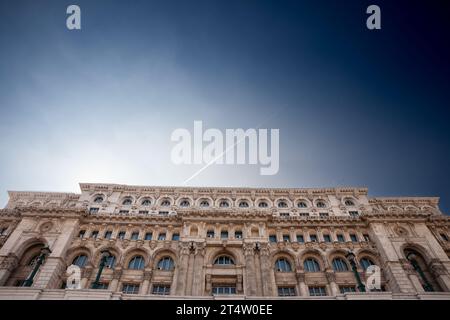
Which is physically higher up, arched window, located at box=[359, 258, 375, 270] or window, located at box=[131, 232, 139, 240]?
Result: window, located at box=[131, 232, 139, 240]

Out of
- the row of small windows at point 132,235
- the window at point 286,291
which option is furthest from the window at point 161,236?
the window at point 286,291

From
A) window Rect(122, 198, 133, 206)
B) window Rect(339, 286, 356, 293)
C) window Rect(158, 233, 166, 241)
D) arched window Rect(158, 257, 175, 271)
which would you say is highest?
window Rect(122, 198, 133, 206)

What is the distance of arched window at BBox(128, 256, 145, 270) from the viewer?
31.8m

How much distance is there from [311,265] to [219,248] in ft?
37.0

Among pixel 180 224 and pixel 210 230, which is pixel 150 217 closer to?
pixel 180 224

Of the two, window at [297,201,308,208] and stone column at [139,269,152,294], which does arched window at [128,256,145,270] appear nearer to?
stone column at [139,269,152,294]

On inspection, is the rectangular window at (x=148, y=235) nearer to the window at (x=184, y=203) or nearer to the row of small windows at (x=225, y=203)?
the row of small windows at (x=225, y=203)

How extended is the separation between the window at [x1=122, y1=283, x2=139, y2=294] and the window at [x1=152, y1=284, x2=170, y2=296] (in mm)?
1924

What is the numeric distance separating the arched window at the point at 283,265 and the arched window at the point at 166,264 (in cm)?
1247

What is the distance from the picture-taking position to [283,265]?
32438 mm

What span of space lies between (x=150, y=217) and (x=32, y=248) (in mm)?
14074

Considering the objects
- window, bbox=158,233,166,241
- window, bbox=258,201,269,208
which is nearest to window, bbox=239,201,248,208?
window, bbox=258,201,269,208

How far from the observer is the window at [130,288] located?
29469 mm
